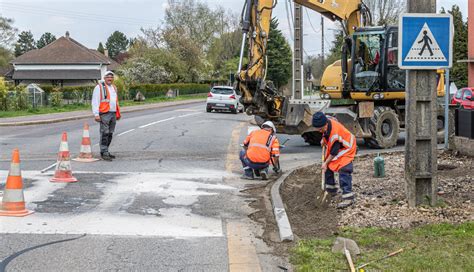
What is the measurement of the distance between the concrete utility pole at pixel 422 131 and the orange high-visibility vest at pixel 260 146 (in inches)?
144

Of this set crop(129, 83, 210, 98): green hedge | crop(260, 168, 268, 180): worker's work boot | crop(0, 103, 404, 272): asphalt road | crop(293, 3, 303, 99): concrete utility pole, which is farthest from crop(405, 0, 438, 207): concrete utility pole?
crop(129, 83, 210, 98): green hedge

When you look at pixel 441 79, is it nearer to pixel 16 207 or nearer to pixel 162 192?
pixel 162 192

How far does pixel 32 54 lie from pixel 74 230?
71215 millimetres

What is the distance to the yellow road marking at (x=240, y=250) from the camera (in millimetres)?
6048

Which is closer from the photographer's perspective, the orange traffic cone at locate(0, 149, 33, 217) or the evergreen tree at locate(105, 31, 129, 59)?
the orange traffic cone at locate(0, 149, 33, 217)

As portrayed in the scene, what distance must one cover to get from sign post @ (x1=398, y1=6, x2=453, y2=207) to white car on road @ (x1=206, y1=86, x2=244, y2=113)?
2805 cm

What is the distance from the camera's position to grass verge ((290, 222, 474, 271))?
5.80 meters

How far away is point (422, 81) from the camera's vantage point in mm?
8117

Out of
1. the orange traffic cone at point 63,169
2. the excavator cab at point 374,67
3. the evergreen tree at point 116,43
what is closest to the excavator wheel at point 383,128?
the excavator cab at point 374,67

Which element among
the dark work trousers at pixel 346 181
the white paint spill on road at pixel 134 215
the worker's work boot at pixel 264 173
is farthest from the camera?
the worker's work boot at pixel 264 173

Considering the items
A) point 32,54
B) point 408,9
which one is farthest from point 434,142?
point 32,54

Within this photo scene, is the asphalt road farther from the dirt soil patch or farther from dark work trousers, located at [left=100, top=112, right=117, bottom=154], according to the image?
the dirt soil patch

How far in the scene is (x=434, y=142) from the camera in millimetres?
8039

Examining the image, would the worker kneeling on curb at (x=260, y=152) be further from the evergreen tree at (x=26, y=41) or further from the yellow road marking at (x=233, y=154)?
the evergreen tree at (x=26, y=41)
